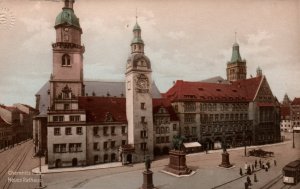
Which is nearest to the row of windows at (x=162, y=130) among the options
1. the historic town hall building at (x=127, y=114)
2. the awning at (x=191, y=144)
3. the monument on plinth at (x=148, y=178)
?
the historic town hall building at (x=127, y=114)

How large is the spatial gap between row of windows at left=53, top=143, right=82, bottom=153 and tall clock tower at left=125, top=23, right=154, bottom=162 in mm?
5275

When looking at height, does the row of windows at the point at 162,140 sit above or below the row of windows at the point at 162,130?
below

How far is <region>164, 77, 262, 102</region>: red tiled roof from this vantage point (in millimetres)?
34094

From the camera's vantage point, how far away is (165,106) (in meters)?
32.8

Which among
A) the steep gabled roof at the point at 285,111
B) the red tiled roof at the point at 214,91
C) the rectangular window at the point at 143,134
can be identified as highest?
the red tiled roof at the point at 214,91

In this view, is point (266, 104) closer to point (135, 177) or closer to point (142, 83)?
point (142, 83)

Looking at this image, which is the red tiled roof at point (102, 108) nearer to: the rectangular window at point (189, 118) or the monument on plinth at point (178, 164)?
the monument on plinth at point (178, 164)

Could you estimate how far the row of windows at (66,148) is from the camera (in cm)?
2477

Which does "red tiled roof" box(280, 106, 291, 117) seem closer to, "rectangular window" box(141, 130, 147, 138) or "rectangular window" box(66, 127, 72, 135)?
"rectangular window" box(141, 130, 147, 138)

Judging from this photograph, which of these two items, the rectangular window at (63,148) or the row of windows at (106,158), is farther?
the row of windows at (106,158)

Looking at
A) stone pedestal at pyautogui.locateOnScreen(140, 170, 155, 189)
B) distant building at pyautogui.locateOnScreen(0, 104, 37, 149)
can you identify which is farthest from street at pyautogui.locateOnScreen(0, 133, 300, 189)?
distant building at pyautogui.locateOnScreen(0, 104, 37, 149)

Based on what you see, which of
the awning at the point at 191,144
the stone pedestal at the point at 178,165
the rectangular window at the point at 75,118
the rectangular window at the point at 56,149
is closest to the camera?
the stone pedestal at the point at 178,165

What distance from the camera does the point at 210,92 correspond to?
35.6 meters

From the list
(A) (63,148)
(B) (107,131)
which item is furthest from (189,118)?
(A) (63,148)
